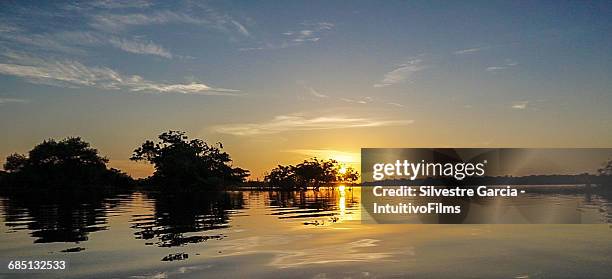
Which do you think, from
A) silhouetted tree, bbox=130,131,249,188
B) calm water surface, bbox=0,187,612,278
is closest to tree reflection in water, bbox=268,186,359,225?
calm water surface, bbox=0,187,612,278

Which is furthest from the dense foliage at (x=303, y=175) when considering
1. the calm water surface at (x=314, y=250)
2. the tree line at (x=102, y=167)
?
the calm water surface at (x=314, y=250)

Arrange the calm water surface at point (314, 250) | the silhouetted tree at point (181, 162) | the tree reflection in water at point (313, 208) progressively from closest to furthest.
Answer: the calm water surface at point (314, 250) < the tree reflection in water at point (313, 208) < the silhouetted tree at point (181, 162)

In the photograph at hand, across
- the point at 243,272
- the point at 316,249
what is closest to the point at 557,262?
the point at 316,249

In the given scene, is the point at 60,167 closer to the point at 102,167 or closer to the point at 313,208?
the point at 102,167

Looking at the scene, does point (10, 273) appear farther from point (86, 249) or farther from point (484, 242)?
point (484, 242)

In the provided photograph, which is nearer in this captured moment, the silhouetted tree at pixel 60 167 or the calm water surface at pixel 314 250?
the calm water surface at pixel 314 250

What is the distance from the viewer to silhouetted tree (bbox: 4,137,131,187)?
116 metres

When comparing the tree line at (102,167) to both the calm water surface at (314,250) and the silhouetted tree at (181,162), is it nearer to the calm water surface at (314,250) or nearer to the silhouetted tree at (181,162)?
the silhouetted tree at (181,162)

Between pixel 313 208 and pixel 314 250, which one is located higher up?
pixel 314 250

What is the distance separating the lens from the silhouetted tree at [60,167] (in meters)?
116

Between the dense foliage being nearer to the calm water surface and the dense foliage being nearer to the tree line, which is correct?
the tree line

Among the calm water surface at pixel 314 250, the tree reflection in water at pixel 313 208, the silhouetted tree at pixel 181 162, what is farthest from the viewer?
the silhouetted tree at pixel 181 162

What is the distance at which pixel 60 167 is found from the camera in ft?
389

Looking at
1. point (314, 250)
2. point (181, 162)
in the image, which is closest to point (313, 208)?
point (314, 250)
